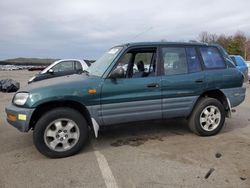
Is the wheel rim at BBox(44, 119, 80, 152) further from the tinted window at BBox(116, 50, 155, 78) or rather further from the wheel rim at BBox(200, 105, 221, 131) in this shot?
the wheel rim at BBox(200, 105, 221, 131)

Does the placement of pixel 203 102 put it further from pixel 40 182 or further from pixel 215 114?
pixel 40 182

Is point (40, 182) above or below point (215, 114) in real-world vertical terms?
below

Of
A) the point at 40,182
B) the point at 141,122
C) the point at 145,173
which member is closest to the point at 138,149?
the point at 141,122

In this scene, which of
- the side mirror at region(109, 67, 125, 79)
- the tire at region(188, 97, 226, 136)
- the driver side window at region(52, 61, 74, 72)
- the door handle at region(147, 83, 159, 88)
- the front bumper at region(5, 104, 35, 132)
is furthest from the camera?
the driver side window at region(52, 61, 74, 72)

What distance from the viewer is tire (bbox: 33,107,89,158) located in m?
4.36

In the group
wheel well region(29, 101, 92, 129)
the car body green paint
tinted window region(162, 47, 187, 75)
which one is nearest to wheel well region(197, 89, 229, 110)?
the car body green paint

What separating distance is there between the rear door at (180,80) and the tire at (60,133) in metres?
1.61

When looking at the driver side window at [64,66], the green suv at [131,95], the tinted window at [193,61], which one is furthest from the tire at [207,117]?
the driver side window at [64,66]

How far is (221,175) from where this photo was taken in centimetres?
375

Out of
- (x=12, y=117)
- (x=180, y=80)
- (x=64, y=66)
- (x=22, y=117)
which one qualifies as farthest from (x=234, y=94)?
(x=64, y=66)

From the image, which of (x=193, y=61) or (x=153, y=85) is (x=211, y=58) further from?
(x=153, y=85)

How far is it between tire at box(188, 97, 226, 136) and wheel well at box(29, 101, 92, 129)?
6.96 ft

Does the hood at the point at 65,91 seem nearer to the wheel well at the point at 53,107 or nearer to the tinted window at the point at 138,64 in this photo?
the wheel well at the point at 53,107

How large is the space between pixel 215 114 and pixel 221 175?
206 centimetres
